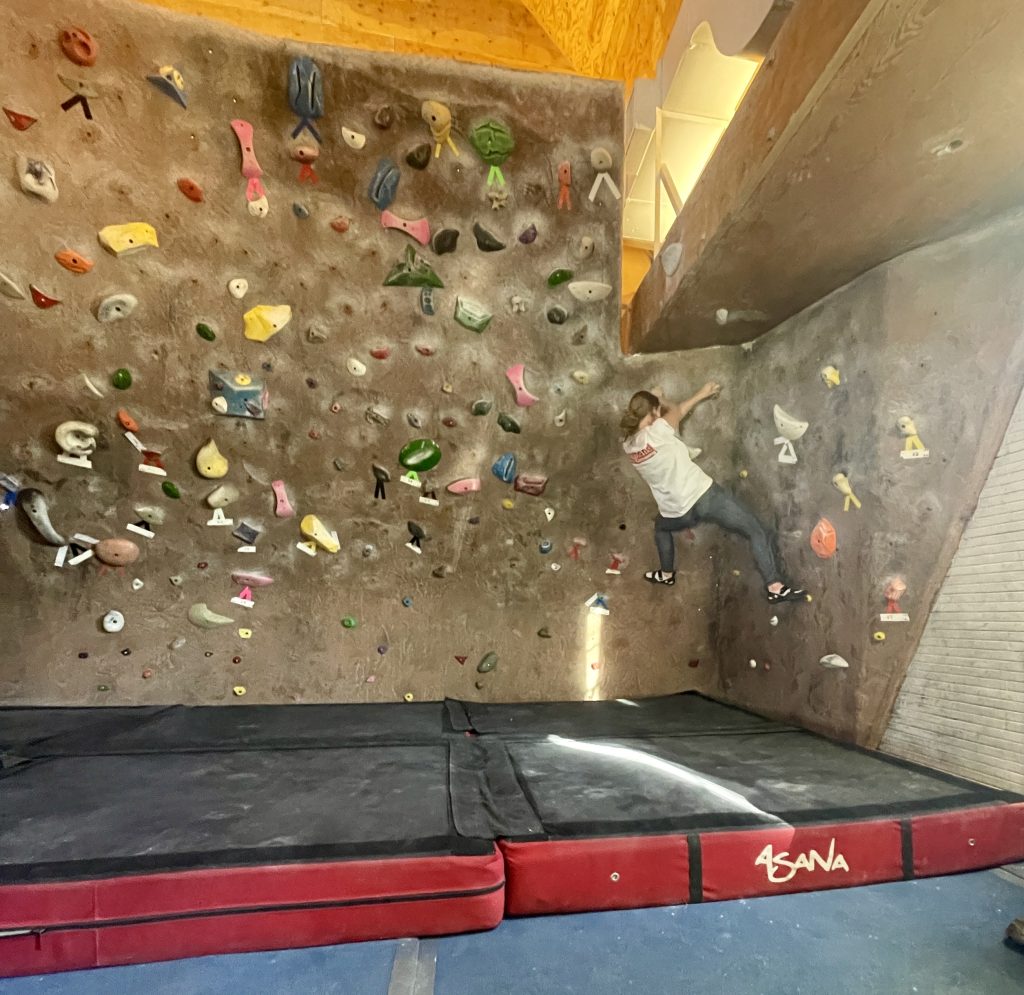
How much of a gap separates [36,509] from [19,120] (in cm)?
152

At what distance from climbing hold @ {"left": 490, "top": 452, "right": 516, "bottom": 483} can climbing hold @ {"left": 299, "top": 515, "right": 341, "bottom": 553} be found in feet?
2.63

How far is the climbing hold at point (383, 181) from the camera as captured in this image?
2891mm

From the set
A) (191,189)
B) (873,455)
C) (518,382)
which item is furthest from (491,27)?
(873,455)

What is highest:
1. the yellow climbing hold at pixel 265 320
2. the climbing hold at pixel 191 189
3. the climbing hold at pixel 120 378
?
the climbing hold at pixel 191 189

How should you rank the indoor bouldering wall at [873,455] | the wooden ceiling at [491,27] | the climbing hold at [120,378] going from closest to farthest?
the indoor bouldering wall at [873,455], the climbing hold at [120,378], the wooden ceiling at [491,27]

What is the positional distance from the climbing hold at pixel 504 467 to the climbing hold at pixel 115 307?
1.67 metres

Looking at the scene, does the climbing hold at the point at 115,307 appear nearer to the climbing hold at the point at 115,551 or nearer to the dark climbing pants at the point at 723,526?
Result: the climbing hold at the point at 115,551

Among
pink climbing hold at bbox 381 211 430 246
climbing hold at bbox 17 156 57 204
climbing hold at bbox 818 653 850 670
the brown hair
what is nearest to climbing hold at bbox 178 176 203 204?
climbing hold at bbox 17 156 57 204

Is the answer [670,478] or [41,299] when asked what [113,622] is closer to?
[41,299]

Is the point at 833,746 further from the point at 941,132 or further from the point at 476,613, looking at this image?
the point at 941,132

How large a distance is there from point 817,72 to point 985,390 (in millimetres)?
1016

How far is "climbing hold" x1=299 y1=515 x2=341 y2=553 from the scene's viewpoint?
9.53 ft

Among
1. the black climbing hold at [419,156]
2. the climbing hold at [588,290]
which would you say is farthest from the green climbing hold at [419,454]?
the black climbing hold at [419,156]

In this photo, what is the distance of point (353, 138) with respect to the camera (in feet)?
9.33
